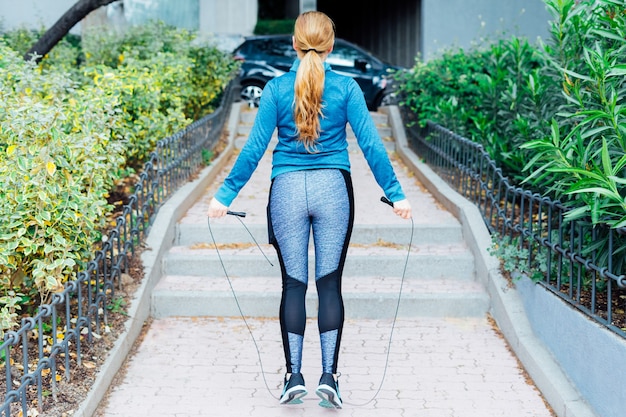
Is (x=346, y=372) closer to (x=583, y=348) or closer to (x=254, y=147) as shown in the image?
(x=583, y=348)

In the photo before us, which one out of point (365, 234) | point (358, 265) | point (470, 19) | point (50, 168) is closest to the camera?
point (50, 168)

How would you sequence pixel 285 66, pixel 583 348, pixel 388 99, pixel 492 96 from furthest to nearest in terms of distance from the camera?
pixel 285 66
pixel 388 99
pixel 492 96
pixel 583 348

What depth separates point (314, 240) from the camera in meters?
4.61

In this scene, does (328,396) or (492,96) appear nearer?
(328,396)

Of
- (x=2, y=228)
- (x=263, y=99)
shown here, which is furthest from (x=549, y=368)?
(x=2, y=228)

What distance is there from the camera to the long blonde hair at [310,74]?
438 cm

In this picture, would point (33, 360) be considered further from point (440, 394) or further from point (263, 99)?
point (440, 394)

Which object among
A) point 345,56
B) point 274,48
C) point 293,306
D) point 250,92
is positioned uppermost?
point 274,48

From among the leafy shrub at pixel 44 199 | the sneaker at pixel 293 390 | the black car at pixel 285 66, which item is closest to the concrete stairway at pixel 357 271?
the leafy shrub at pixel 44 199

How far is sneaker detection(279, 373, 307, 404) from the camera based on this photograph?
4617 mm

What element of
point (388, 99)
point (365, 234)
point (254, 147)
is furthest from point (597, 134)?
point (388, 99)

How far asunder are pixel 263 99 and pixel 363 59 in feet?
39.1

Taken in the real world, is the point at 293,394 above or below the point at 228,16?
below

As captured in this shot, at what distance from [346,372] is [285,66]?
36.2 feet
